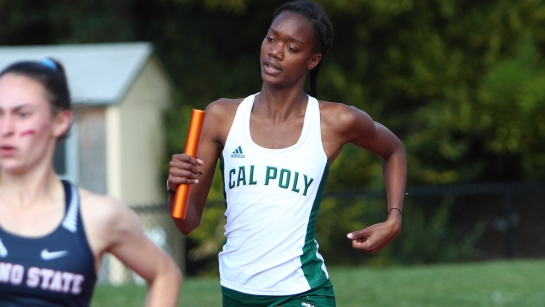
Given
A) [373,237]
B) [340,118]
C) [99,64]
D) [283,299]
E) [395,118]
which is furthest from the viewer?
[395,118]

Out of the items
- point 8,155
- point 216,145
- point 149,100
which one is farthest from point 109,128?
point 8,155

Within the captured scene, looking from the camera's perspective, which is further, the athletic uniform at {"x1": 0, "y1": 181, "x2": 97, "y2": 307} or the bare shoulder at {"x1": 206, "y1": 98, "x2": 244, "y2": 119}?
the bare shoulder at {"x1": 206, "y1": 98, "x2": 244, "y2": 119}

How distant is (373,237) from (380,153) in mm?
524

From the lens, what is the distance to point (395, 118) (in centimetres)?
1823

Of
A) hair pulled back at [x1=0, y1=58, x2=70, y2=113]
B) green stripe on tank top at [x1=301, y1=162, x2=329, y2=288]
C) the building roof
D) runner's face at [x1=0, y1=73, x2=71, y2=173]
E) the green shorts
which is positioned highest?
hair pulled back at [x1=0, y1=58, x2=70, y2=113]

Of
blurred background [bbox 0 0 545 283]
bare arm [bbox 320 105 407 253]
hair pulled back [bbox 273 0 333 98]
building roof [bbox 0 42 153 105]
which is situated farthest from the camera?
building roof [bbox 0 42 153 105]

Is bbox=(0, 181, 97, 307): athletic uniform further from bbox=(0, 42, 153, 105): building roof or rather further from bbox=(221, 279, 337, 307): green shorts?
bbox=(0, 42, 153, 105): building roof

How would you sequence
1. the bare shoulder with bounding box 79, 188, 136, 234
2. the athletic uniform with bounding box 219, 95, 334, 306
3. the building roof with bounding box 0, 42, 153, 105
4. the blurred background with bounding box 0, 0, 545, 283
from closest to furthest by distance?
the bare shoulder with bounding box 79, 188, 136, 234 < the athletic uniform with bounding box 219, 95, 334, 306 < the blurred background with bounding box 0, 0, 545, 283 < the building roof with bounding box 0, 42, 153, 105

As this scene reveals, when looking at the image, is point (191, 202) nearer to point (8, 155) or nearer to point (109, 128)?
point (8, 155)

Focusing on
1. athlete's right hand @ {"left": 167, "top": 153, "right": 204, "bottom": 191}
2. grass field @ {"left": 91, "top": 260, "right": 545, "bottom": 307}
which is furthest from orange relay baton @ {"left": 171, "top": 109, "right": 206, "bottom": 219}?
grass field @ {"left": 91, "top": 260, "right": 545, "bottom": 307}

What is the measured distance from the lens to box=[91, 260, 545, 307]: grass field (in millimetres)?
9148

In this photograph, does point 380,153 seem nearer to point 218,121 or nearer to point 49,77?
point 218,121

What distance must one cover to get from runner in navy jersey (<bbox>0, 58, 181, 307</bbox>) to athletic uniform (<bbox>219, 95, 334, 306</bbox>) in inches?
44.0

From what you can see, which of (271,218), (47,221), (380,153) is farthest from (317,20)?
(47,221)
